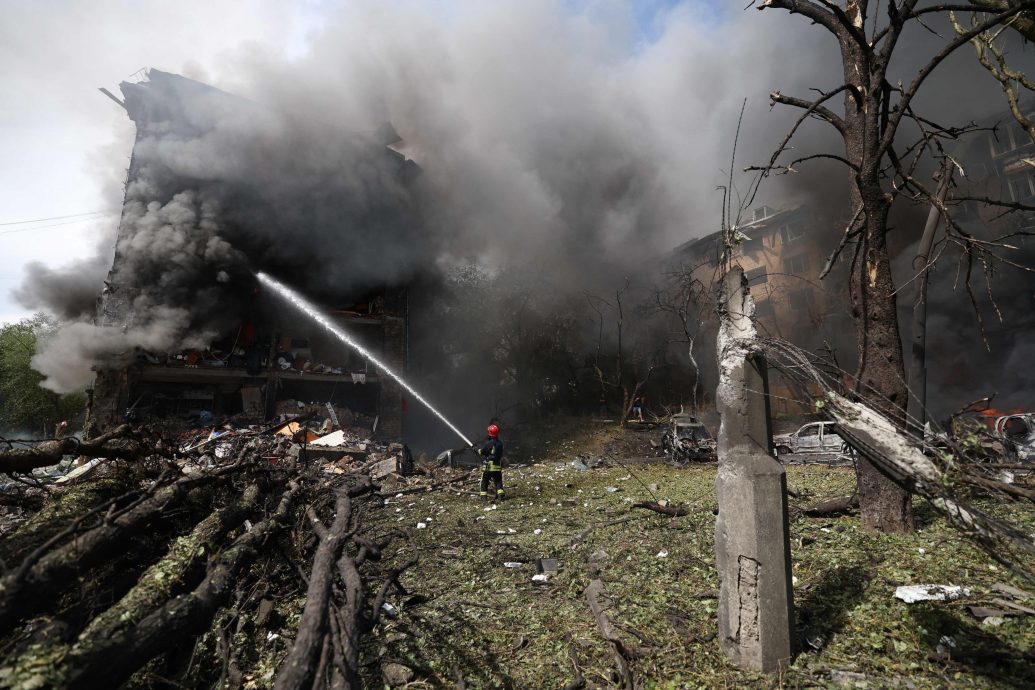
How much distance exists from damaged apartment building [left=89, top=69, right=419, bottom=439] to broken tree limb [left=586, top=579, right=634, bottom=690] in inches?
504

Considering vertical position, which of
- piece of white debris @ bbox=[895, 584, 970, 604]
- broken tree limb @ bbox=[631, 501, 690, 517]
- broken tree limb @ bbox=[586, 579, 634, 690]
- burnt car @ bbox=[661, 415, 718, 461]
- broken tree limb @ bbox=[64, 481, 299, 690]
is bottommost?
burnt car @ bbox=[661, 415, 718, 461]

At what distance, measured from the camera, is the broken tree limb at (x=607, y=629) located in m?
3.01

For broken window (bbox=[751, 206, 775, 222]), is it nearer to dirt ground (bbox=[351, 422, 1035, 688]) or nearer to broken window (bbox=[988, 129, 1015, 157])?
broken window (bbox=[988, 129, 1015, 157])

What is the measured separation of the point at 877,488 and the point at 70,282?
22357mm

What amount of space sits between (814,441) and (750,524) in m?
10.7

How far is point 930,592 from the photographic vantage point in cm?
344

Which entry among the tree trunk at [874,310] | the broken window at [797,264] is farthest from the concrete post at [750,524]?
the broken window at [797,264]

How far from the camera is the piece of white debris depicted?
3.38 meters

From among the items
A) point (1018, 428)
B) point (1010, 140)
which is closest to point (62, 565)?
point (1018, 428)

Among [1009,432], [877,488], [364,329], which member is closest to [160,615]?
[877,488]

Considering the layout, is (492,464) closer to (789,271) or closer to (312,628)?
(312,628)

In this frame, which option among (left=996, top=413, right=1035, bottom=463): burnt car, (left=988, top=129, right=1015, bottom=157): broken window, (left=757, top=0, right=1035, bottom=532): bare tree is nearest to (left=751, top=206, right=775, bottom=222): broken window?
(left=988, top=129, right=1015, bottom=157): broken window

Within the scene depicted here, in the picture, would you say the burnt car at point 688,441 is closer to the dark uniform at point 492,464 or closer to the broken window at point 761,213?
the dark uniform at point 492,464

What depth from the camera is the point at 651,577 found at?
14.6 ft
